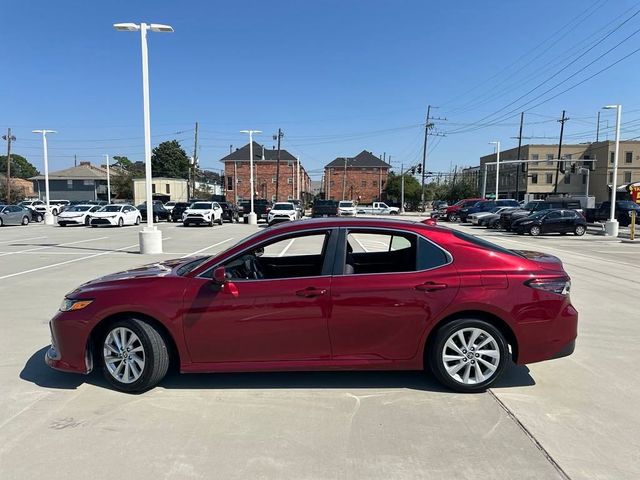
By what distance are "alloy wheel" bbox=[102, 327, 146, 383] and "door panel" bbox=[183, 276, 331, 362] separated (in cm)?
49

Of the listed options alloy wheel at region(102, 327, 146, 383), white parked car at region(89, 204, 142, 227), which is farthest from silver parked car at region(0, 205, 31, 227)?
alloy wheel at region(102, 327, 146, 383)

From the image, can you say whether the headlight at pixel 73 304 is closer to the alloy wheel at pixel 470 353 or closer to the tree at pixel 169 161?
the alloy wheel at pixel 470 353

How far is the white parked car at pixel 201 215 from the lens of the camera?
34.7 metres

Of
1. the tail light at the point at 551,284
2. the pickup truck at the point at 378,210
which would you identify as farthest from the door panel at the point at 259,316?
the pickup truck at the point at 378,210

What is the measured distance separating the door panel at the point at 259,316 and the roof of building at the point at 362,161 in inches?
3801

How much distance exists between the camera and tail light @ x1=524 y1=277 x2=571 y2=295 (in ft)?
14.5

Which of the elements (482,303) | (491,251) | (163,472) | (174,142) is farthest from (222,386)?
(174,142)

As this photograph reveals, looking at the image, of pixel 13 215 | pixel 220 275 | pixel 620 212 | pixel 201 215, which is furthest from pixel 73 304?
pixel 620 212

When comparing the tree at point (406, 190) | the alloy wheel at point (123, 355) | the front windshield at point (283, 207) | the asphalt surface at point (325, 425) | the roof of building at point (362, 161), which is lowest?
the asphalt surface at point (325, 425)

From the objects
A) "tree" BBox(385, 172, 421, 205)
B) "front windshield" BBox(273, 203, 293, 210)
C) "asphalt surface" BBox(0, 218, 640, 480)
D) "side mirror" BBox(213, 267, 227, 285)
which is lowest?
"asphalt surface" BBox(0, 218, 640, 480)

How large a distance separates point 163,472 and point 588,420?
3264 millimetres

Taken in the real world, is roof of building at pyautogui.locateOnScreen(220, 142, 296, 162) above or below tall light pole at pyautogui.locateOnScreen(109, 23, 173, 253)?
above

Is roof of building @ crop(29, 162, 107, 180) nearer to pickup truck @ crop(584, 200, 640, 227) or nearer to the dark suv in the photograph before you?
the dark suv

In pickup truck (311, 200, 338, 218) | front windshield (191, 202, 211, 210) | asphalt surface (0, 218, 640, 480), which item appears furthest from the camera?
pickup truck (311, 200, 338, 218)
